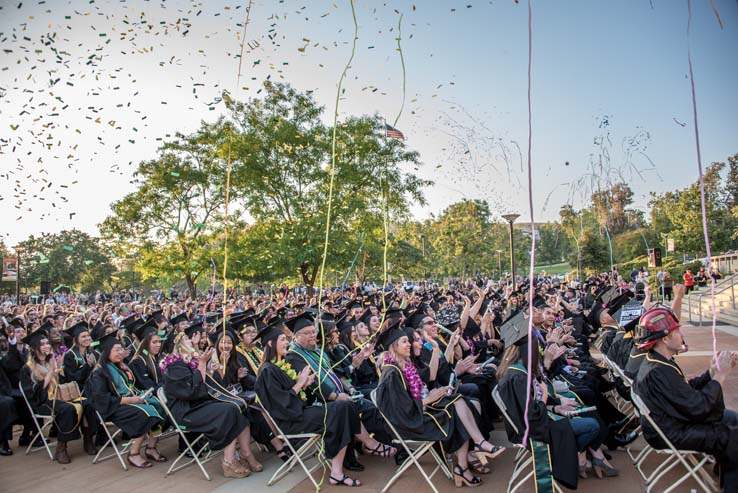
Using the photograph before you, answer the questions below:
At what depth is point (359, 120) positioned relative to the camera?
944 inches

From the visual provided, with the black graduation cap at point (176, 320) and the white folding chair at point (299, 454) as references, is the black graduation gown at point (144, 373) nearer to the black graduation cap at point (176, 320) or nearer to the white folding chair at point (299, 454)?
the black graduation cap at point (176, 320)

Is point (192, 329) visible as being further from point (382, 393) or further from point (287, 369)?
point (382, 393)

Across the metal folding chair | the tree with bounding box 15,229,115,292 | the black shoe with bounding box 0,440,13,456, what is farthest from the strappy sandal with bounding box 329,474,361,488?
the tree with bounding box 15,229,115,292

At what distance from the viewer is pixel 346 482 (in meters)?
5.76

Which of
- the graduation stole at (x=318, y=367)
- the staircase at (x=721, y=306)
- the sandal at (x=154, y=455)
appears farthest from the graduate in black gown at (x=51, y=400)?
the staircase at (x=721, y=306)

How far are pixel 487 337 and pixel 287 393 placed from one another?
4.49m

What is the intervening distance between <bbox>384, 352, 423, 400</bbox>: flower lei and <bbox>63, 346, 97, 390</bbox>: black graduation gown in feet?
16.4

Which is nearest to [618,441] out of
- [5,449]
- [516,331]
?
[516,331]

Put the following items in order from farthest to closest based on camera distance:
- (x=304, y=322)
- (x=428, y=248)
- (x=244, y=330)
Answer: (x=428, y=248) → (x=244, y=330) → (x=304, y=322)

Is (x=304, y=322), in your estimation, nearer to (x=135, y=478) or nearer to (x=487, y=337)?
(x=135, y=478)

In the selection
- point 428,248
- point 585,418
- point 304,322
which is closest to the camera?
point 585,418

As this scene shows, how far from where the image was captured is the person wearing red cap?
447 cm

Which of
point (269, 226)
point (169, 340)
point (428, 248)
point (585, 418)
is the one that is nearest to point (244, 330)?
point (169, 340)

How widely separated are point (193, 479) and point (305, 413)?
1.60 m
